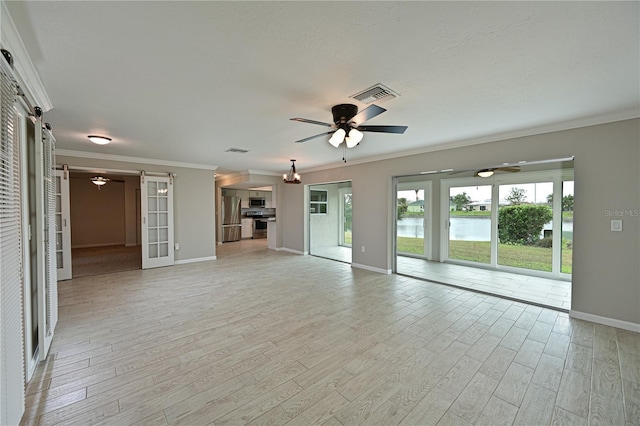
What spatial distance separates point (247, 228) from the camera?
37.3 feet

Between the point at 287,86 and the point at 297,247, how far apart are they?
20.1 ft

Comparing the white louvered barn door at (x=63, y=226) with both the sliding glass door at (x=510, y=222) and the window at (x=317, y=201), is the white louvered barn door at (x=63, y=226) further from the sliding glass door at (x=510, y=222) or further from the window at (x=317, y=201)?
the sliding glass door at (x=510, y=222)

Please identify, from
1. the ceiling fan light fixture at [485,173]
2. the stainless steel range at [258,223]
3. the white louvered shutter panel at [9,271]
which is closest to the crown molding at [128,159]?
the white louvered shutter panel at [9,271]

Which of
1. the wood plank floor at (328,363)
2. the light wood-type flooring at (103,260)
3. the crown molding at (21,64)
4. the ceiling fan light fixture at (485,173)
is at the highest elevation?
the crown molding at (21,64)

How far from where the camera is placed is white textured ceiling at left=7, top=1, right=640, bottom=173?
59.8 inches

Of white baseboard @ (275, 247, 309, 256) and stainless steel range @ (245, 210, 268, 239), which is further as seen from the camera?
stainless steel range @ (245, 210, 268, 239)

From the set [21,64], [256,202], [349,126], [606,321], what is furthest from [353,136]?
[256,202]

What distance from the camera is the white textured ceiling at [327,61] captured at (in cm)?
152

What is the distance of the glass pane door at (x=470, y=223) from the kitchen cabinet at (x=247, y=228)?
313 inches

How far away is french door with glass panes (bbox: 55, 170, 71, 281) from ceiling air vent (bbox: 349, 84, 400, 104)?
20.0 feet

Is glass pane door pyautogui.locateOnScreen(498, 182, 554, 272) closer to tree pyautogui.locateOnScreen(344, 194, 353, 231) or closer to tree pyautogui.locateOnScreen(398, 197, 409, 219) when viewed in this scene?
tree pyautogui.locateOnScreen(398, 197, 409, 219)

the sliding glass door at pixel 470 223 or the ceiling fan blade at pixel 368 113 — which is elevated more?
the ceiling fan blade at pixel 368 113

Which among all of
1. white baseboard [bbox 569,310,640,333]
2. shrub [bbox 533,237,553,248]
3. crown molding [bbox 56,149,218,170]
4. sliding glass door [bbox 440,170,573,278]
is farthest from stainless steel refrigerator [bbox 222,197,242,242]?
white baseboard [bbox 569,310,640,333]

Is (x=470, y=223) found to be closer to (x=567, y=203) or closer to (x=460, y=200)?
(x=460, y=200)
